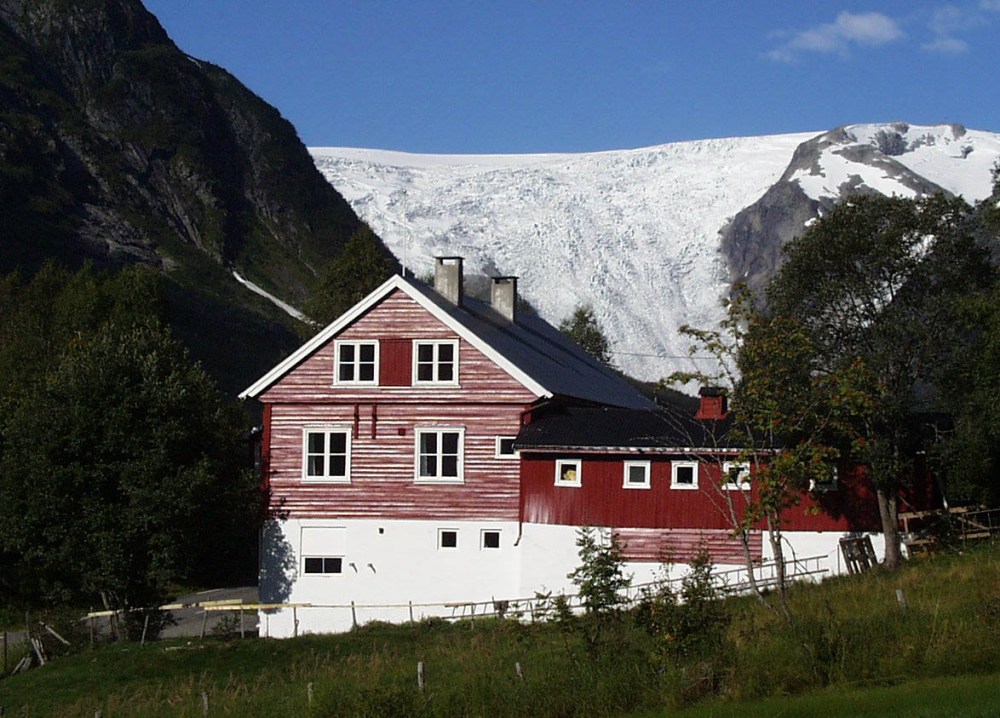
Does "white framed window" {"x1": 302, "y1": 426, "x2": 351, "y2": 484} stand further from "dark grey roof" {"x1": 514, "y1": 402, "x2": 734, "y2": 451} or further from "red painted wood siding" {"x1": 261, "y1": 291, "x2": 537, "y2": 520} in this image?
"dark grey roof" {"x1": 514, "y1": 402, "x2": 734, "y2": 451}

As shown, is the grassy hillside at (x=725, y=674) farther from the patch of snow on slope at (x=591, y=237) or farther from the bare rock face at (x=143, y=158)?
the patch of snow on slope at (x=591, y=237)

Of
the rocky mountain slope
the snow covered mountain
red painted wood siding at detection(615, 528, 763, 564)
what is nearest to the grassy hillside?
red painted wood siding at detection(615, 528, 763, 564)

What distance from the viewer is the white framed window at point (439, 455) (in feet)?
130

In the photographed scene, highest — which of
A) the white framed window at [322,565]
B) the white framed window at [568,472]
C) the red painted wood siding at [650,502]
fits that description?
the white framed window at [568,472]

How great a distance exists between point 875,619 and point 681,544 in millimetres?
16243

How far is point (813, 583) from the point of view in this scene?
103 ft

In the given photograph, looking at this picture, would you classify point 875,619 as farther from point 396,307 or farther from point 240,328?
point 240,328

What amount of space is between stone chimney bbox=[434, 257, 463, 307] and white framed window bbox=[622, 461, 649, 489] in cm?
1026

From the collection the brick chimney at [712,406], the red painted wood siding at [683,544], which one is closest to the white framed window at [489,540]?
the red painted wood siding at [683,544]

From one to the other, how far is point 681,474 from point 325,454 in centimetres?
1080

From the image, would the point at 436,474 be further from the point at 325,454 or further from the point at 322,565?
the point at 322,565

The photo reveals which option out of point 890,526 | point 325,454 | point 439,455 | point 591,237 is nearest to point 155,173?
point 591,237

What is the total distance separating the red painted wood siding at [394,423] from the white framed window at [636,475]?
342 cm

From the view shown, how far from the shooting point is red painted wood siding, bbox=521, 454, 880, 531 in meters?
35.5
